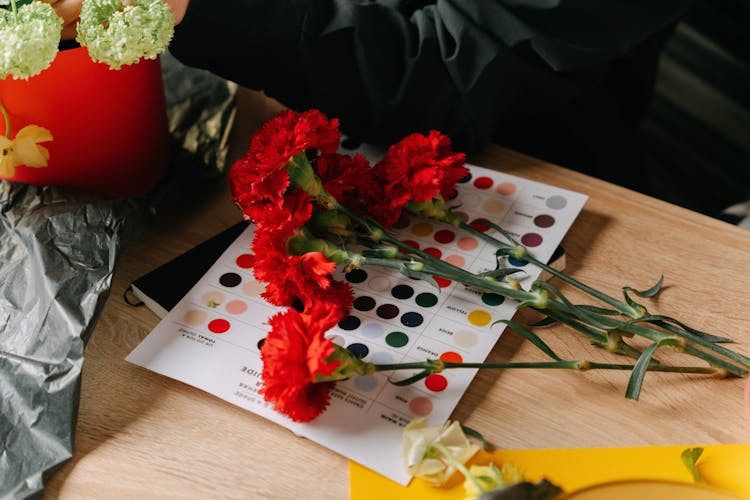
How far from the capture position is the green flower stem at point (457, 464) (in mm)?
482

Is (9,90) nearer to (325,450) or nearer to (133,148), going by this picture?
(133,148)

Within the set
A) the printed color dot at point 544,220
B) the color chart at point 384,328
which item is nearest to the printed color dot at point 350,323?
the color chart at point 384,328

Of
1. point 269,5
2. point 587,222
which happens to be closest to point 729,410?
point 587,222

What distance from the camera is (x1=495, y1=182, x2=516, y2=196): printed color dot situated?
2.48 ft

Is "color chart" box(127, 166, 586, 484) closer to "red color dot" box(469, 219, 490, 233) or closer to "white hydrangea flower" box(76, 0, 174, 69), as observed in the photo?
"red color dot" box(469, 219, 490, 233)

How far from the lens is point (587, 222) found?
28.9 inches

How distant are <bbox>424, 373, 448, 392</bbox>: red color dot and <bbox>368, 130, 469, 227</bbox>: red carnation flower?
0.52 feet

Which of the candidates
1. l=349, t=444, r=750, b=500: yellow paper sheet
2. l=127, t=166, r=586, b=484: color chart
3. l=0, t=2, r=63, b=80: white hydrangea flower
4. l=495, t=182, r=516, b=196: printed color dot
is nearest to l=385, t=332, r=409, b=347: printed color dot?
l=127, t=166, r=586, b=484: color chart

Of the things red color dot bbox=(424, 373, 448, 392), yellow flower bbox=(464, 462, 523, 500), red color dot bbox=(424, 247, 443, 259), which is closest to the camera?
yellow flower bbox=(464, 462, 523, 500)

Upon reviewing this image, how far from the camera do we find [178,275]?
2.29ft

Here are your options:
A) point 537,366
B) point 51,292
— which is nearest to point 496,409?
point 537,366

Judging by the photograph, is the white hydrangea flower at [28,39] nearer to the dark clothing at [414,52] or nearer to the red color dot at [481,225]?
the dark clothing at [414,52]

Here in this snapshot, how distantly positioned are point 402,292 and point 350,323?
0.06 metres

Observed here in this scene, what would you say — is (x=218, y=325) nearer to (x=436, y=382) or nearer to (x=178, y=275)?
(x=178, y=275)
